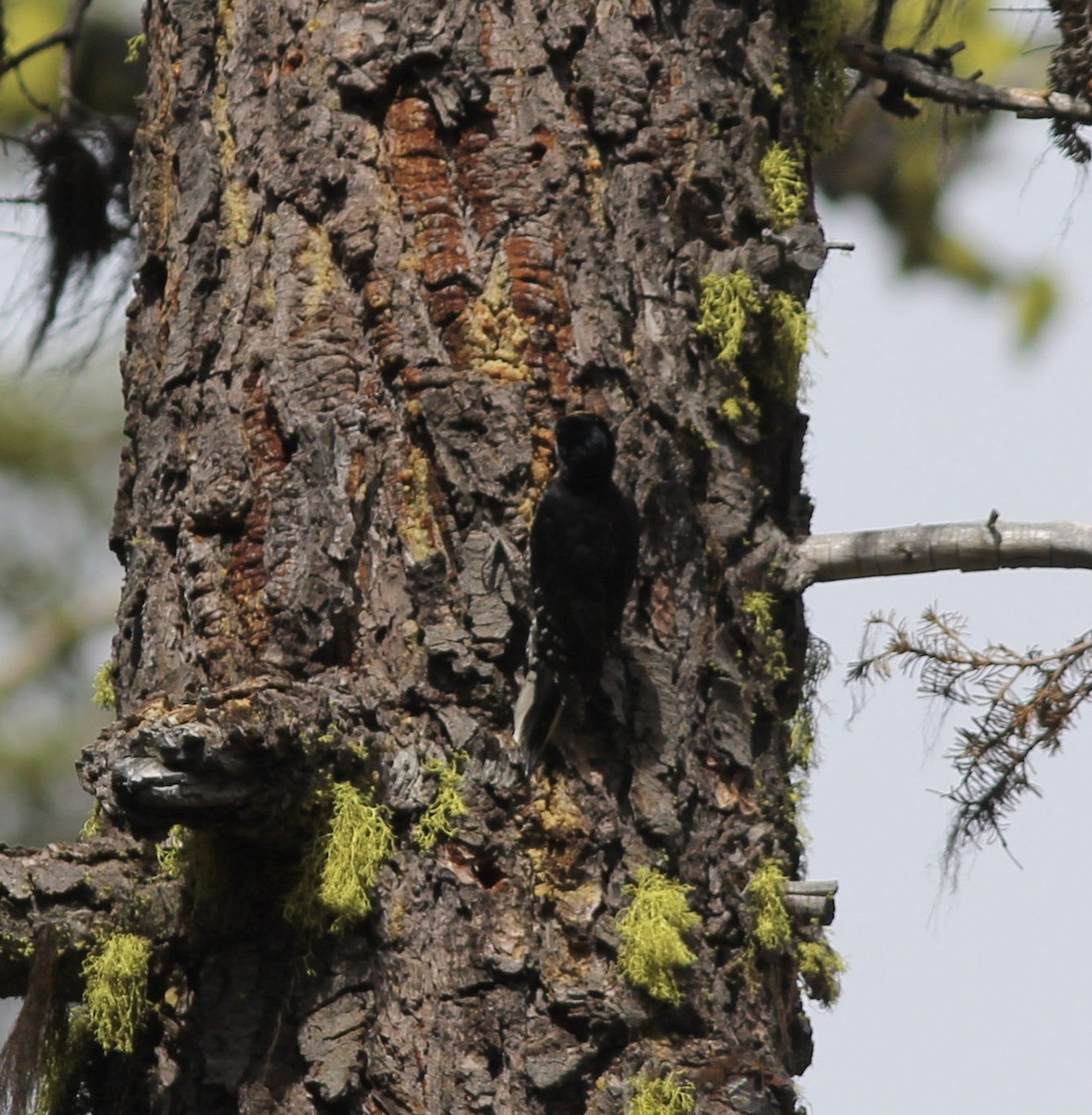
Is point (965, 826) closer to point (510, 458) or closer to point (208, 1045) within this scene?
point (510, 458)

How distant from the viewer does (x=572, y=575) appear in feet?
8.02

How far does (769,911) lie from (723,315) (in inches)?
42.5

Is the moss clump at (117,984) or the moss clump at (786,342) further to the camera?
the moss clump at (786,342)

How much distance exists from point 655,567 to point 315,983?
907 millimetres

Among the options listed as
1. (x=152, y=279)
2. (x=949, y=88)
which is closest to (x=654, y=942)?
(x=152, y=279)

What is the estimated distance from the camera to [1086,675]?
112 inches

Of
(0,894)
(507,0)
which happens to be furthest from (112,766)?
(507,0)

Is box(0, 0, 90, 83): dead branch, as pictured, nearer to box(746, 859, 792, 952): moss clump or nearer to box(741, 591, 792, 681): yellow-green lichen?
box(741, 591, 792, 681): yellow-green lichen

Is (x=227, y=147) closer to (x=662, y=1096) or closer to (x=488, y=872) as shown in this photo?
(x=488, y=872)

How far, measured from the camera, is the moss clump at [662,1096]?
2.31 metres

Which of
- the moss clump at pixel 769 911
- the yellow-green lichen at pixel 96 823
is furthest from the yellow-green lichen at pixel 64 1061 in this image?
the moss clump at pixel 769 911

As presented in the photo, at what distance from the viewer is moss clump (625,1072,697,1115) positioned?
91.0 inches

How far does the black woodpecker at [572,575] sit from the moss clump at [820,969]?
0.67 m

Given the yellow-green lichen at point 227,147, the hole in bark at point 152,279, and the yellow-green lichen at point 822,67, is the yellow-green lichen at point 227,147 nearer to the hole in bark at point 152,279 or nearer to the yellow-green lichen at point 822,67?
the hole in bark at point 152,279
